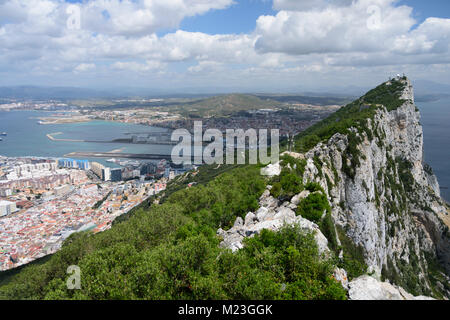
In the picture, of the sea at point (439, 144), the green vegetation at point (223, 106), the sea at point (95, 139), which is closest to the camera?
the sea at point (439, 144)

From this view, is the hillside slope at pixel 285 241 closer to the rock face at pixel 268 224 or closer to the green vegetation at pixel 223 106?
the rock face at pixel 268 224

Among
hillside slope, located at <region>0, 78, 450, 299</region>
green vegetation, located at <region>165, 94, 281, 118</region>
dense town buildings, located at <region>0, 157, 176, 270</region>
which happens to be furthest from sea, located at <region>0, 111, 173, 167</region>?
hillside slope, located at <region>0, 78, 450, 299</region>

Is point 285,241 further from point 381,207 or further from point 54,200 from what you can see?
point 54,200

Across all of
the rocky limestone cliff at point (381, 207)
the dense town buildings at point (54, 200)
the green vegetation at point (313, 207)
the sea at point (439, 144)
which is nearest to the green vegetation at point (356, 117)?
the rocky limestone cliff at point (381, 207)

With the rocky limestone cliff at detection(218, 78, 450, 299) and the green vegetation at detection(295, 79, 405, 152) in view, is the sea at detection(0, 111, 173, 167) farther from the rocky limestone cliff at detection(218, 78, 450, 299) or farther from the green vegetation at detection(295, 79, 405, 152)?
the rocky limestone cliff at detection(218, 78, 450, 299)
